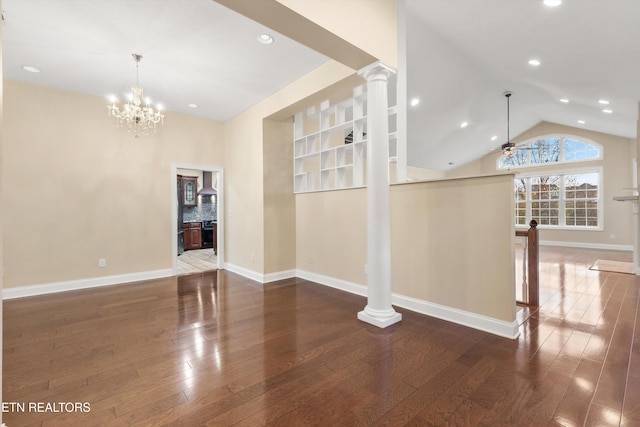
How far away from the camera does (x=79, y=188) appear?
171 inches

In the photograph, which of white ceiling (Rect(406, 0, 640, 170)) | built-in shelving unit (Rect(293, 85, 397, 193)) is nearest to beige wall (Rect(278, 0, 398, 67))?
built-in shelving unit (Rect(293, 85, 397, 193))

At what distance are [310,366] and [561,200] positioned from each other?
10217mm

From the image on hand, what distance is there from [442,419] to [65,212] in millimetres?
5264

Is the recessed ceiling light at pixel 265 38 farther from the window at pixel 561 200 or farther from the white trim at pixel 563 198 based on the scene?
the window at pixel 561 200

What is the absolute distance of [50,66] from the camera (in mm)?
3545

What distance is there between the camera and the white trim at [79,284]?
391 centimetres

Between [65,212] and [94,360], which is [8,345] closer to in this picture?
[94,360]

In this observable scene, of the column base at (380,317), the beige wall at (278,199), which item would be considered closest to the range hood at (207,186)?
the beige wall at (278,199)

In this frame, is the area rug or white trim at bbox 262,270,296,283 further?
the area rug

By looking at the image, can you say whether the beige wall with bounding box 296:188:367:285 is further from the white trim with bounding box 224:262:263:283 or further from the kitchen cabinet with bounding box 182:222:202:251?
the kitchen cabinet with bounding box 182:222:202:251

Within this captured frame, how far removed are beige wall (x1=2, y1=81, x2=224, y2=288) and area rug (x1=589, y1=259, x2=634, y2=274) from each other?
7839mm

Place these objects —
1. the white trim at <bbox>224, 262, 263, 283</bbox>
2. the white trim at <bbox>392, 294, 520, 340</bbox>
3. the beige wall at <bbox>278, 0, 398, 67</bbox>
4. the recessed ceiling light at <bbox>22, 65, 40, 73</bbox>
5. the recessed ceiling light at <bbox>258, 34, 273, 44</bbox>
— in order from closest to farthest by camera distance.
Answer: the beige wall at <bbox>278, 0, 398, 67</bbox>
the white trim at <bbox>392, 294, 520, 340</bbox>
the recessed ceiling light at <bbox>258, 34, 273, 44</bbox>
the recessed ceiling light at <bbox>22, 65, 40, 73</bbox>
the white trim at <bbox>224, 262, 263, 283</bbox>

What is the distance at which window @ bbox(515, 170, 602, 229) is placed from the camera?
8.32 metres

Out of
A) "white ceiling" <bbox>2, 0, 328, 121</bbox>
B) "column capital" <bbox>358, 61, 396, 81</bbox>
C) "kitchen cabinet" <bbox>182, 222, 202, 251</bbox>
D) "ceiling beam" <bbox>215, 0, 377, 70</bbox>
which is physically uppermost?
"white ceiling" <bbox>2, 0, 328, 121</bbox>
